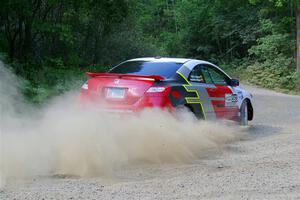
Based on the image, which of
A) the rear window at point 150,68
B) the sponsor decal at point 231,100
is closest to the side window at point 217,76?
the sponsor decal at point 231,100

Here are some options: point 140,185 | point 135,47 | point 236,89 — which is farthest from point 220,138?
point 135,47

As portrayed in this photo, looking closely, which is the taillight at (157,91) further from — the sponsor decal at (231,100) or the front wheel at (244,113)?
the front wheel at (244,113)

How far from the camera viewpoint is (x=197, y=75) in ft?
33.0

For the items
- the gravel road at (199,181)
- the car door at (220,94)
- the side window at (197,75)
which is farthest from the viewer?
the car door at (220,94)

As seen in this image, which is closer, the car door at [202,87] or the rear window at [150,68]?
the rear window at [150,68]

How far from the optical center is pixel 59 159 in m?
6.95

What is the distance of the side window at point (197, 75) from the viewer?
9840mm

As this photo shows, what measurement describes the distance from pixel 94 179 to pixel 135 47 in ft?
71.8

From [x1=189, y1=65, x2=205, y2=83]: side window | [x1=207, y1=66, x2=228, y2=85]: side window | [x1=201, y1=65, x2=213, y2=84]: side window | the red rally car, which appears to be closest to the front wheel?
the red rally car

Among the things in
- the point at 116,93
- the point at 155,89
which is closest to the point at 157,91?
the point at 155,89

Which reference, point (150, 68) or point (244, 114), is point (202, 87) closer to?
point (150, 68)

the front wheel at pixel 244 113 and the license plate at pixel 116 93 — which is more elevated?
the license plate at pixel 116 93

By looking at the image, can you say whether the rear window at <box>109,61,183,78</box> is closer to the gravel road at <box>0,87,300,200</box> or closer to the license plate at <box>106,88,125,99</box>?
the license plate at <box>106,88,125,99</box>

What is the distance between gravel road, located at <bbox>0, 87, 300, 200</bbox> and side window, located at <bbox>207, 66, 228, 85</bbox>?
228 cm
